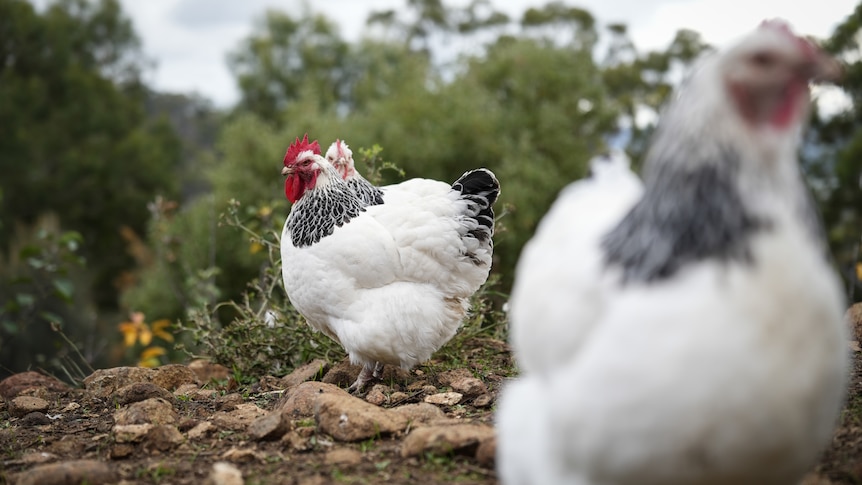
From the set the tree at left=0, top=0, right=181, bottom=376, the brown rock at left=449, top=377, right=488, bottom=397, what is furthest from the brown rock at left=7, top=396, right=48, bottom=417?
the tree at left=0, top=0, right=181, bottom=376

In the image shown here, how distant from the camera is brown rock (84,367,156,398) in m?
4.46

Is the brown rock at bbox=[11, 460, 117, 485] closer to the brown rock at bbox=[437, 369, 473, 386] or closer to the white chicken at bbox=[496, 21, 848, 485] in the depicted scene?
the white chicken at bbox=[496, 21, 848, 485]

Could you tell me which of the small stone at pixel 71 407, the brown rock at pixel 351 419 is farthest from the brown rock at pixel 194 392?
the brown rock at pixel 351 419

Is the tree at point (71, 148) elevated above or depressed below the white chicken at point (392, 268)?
above

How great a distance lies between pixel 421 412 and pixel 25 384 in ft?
9.71

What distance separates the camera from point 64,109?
2148 cm

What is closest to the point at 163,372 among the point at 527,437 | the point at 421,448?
the point at 421,448

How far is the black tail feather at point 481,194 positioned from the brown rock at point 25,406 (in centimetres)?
277

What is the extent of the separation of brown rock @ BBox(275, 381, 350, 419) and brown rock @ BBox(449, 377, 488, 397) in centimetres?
64

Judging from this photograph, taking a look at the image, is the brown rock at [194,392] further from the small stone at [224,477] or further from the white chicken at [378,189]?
the small stone at [224,477]

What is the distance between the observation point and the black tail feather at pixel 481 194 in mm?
4543

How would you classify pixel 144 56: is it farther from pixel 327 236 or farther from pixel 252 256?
pixel 327 236

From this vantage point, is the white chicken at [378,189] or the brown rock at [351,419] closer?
the brown rock at [351,419]

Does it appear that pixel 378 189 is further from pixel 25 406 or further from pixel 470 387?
pixel 25 406
